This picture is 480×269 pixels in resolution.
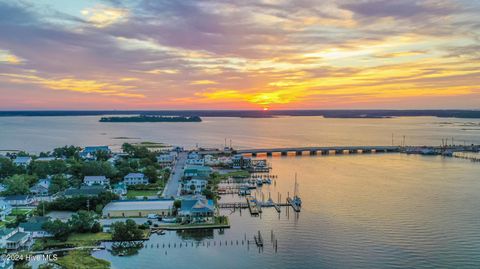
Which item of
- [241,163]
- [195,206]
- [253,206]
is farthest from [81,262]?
[241,163]

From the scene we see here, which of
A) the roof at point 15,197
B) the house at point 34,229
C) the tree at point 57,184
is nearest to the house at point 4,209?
the roof at point 15,197

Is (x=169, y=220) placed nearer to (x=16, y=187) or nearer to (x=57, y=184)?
(x=16, y=187)

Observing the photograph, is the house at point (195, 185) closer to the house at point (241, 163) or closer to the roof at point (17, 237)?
the house at point (241, 163)

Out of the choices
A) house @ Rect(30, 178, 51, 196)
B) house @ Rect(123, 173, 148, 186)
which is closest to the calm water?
house @ Rect(123, 173, 148, 186)

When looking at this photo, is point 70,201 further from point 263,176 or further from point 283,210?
point 263,176

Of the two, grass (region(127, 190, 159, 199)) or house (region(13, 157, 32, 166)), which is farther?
house (region(13, 157, 32, 166))

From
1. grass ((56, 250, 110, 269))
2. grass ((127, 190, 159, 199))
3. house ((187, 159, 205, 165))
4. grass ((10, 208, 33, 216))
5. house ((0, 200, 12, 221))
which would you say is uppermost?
house ((187, 159, 205, 165))

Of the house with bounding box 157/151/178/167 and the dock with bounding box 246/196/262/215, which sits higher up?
the house with bounding box 157/151/178/167

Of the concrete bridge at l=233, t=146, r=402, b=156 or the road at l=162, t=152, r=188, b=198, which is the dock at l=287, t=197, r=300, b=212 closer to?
the road at l=162, t=152, r=188, b=198
